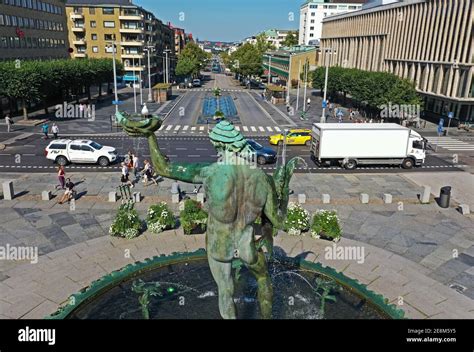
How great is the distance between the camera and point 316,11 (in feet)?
541

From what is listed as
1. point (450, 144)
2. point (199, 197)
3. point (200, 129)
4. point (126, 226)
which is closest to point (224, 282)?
point (126, 226)

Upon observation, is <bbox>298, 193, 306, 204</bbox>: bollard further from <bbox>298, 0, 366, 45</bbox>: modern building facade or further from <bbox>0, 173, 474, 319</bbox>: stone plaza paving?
<bbox>298, 0, 366, 45</bbox>: modern building facade

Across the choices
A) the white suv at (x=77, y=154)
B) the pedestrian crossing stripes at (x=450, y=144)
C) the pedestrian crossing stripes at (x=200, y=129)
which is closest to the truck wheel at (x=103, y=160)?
the white suv at (x=77, y=154)

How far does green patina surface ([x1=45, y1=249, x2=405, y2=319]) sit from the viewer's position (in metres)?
10.8

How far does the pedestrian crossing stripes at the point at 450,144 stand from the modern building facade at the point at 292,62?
48763mm

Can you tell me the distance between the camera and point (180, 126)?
4697cm

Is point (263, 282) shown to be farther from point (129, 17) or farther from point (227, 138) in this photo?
point (129, 17)

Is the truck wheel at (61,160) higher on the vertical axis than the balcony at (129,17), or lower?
lower

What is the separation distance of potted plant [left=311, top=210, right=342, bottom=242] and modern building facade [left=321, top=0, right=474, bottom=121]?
33.1m

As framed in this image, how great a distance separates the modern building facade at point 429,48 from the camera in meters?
46.4

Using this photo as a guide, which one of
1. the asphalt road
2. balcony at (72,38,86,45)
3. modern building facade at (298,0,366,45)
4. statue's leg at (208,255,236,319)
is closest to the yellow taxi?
the asphalt road

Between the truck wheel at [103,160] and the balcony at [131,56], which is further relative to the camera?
the balcony at [131,56]

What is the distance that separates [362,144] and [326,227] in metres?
15.5

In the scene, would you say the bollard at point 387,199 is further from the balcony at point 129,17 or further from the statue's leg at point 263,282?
the balcony at point 129,17
